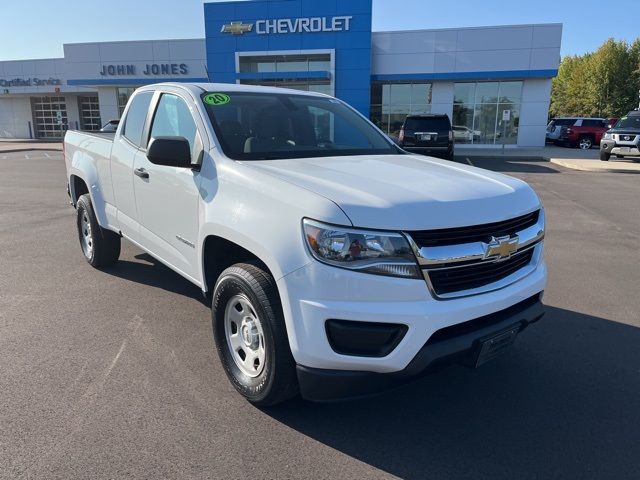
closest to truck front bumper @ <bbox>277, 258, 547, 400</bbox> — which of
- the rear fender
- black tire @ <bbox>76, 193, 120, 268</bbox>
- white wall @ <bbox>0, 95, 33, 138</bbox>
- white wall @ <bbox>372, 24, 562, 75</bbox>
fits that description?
the rear fender

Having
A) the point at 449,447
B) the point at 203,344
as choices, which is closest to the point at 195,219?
the point at 203,344

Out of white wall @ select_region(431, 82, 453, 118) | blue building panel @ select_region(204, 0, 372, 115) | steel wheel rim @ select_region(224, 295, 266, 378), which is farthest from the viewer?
white wall @ select_region(431, 82, 453, 118)

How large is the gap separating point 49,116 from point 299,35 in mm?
24977

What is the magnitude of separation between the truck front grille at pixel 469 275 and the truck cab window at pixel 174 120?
1943 millimetres

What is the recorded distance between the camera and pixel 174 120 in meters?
3.90

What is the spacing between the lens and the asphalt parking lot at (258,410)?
2.59 metres

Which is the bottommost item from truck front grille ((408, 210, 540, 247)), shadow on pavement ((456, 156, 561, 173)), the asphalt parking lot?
shadow on pavement ((456, 156, 561, 173))

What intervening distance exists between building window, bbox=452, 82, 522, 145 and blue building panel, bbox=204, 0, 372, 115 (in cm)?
556

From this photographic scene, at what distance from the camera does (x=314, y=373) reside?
8.16 feet

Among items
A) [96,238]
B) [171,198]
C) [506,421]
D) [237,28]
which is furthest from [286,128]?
[237,28]

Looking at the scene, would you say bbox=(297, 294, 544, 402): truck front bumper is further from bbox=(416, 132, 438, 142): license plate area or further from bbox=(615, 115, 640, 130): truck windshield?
bbox=(615, 115, 640, 130): truck windshield

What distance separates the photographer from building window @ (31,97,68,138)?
4006 cm

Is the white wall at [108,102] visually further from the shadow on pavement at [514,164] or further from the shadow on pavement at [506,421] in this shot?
the shadow on pavement at [506,421]

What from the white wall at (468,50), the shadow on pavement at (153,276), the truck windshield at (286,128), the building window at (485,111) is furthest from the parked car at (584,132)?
the shadow on pavement at (153,276)
